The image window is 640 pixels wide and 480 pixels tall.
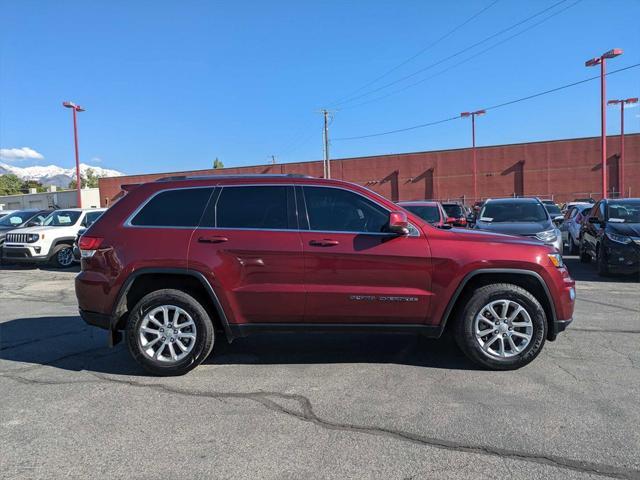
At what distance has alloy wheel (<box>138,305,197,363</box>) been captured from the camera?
489 cm

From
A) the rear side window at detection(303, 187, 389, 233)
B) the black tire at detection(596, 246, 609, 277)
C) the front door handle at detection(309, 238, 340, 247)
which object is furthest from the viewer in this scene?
the black tire at detection(596, 246, 609, 277)

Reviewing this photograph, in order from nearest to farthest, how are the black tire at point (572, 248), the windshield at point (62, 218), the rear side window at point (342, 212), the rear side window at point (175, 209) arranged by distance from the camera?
the rear side window at point (342, 212) → the rear side window at point (175, 209) → the windshield at point (62, 218) → the black tire at point (572, 248)

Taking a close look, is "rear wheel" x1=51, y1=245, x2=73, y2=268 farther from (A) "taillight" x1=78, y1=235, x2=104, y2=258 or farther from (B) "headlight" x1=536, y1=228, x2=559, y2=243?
(B) "headlight" x1=536, y1=228, x2=559, y2=243

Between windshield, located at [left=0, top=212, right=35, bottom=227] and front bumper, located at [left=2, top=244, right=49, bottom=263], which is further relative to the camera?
windshield, located at [left=0, top=212, right=35, bottom=227]

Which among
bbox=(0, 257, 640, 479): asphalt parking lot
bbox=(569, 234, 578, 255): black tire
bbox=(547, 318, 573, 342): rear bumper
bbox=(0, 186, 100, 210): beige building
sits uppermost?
bbox=(0, 186, 100, 210): beige building

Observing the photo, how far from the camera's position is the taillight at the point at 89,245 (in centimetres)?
499

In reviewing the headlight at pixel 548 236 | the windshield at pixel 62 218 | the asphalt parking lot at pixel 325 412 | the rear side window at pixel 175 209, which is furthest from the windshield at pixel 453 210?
the rear side window at pixel 175 209

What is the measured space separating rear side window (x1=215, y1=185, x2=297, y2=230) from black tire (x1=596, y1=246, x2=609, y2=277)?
8122 millimetres

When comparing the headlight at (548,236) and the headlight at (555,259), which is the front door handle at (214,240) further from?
the headlight at (548,236)

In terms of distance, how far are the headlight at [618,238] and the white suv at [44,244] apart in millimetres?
12541

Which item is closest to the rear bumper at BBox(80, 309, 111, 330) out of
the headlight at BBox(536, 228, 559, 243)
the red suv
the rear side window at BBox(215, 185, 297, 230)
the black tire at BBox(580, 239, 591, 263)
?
the red suv

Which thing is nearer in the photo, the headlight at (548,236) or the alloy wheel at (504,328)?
the alloy wheel at (504,328)

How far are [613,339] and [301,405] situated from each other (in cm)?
394

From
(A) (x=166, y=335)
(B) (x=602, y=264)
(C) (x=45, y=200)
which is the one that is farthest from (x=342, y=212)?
(C) (x=45, y=200)
